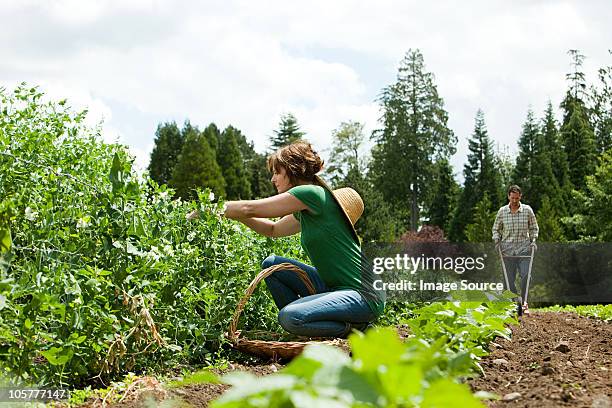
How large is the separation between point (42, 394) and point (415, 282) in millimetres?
5616

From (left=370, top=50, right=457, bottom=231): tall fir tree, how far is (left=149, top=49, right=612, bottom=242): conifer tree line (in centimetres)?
6

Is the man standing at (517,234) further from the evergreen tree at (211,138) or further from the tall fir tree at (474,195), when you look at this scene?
the evergreen tree at (211,138)

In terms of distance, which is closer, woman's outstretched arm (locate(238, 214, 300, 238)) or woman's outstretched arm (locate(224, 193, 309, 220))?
woman's outstretched arm (locate(224, 193, 309, 220))

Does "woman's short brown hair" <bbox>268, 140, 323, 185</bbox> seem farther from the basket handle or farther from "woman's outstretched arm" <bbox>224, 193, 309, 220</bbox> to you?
the basket handle

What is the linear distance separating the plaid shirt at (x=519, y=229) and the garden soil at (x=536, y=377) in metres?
4.27

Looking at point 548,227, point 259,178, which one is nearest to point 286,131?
point 259,178

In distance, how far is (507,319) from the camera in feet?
12.1

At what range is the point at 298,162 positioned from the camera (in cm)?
424

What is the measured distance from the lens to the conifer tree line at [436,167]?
23922 mm

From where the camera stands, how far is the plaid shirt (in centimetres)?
902

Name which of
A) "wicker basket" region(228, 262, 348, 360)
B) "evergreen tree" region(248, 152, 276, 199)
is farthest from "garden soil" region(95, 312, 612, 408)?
"evergreen tree" region(248, 152, 276, 199)

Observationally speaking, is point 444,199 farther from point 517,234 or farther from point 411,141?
point 517,234

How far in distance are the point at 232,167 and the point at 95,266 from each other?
120 feet

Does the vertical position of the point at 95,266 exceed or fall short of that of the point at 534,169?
it falls short
